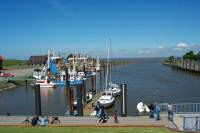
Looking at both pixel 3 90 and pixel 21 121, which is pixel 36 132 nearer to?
pixel 21 121

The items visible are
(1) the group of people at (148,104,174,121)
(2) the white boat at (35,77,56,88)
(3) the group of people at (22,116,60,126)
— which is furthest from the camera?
(2) the white boat at (35,77,56,88)

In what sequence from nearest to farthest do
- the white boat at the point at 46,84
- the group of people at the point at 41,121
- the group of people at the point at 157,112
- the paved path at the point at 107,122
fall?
the paved path at the point at 107,122, the group of people at the point at 41,121, the group of people at the point at 157,112, the white boat at the point at 46,84

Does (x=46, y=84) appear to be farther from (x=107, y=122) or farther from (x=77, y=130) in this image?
(x=77, y=130)

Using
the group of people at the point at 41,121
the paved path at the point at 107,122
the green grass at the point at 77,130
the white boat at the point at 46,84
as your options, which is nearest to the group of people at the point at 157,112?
the paved path at the point at 107,122

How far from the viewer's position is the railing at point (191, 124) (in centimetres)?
2497

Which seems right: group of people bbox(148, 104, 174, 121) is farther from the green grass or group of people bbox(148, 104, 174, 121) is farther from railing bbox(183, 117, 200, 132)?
the green grass

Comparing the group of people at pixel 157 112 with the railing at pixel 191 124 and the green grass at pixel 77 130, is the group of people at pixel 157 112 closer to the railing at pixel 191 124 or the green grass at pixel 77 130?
the railing at pixel 191 124

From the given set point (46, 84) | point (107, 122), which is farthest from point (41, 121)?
point (46, 84)

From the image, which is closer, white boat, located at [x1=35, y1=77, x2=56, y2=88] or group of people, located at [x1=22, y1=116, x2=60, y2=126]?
group of people, located at [x1=22, y1=116, x2=60, y2=126]

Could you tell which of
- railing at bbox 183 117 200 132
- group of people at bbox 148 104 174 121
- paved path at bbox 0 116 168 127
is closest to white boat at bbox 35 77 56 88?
paved path at bbox 0 116 168 127

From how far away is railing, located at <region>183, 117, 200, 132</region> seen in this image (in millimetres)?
24966

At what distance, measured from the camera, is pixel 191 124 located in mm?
25516

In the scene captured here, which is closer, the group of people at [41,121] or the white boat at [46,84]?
the group of people at [41,121]

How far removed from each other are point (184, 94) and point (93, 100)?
21570mm
